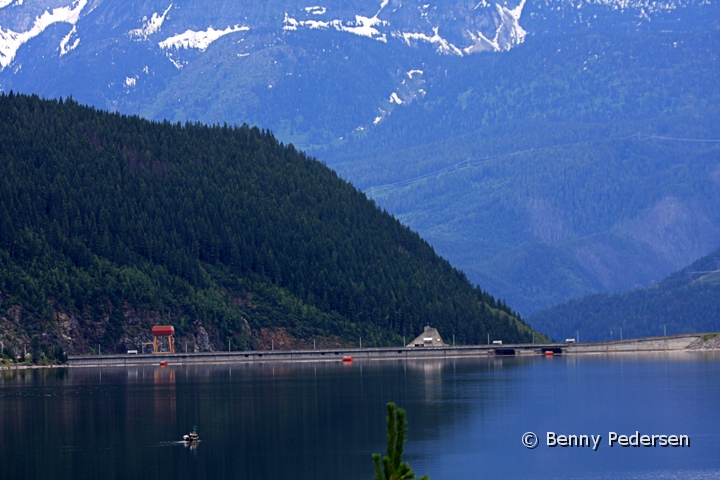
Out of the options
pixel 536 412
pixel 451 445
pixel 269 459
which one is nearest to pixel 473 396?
pixel 536 412

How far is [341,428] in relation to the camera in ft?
472

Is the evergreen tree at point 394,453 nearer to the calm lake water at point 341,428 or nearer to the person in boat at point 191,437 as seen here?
the calm lake water at point 341,428

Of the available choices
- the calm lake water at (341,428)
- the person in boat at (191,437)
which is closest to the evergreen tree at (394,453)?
the calm lake water at (341,428)

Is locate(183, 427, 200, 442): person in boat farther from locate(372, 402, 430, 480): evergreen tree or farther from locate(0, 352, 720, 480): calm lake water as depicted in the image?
locate(372, 402, 430, 480): evergreen tree

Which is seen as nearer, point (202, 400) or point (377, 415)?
point (377, 415)

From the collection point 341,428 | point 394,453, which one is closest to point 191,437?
point 341,428

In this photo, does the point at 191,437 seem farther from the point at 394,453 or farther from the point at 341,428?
the point at 394,453

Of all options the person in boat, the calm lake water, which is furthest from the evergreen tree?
the person in boat

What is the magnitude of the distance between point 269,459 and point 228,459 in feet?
10.3

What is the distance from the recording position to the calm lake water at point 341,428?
119 metres

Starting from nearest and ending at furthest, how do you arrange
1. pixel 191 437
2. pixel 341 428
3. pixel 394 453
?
pixel 394 453 → pixel 191 437 → pixel 341 428

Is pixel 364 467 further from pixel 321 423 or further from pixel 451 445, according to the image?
pixel 321 423

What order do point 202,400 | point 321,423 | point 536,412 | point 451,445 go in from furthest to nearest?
point 202,400
point 536,412
point 321,423
point 451,445

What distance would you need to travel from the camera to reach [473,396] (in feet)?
582
